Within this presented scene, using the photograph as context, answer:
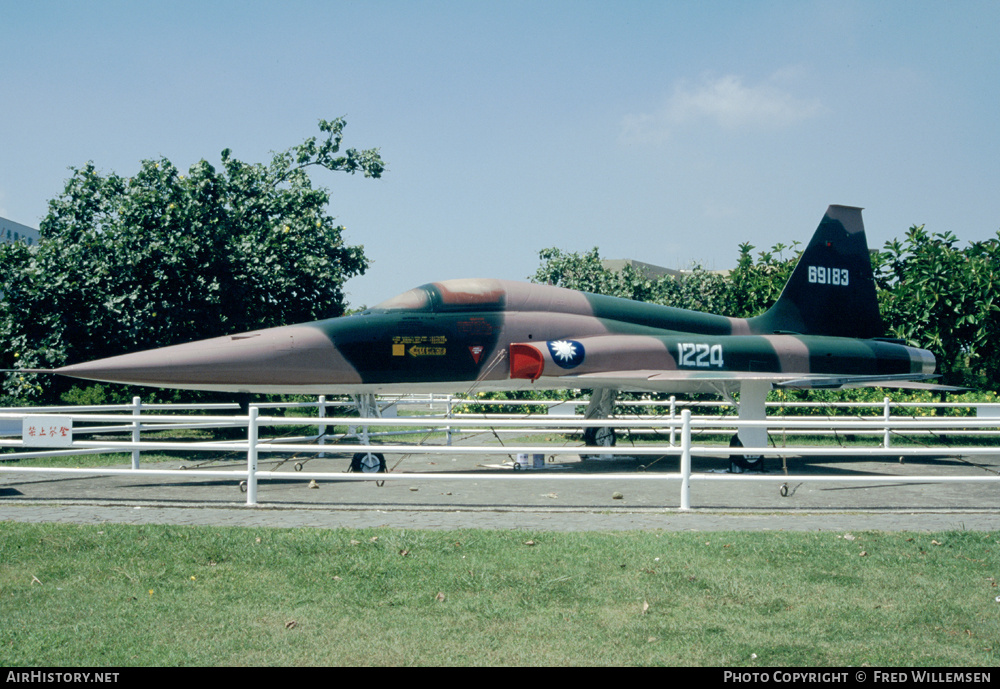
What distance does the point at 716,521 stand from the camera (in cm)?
850

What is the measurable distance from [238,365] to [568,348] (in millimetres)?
5624

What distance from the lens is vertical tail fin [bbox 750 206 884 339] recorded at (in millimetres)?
17531

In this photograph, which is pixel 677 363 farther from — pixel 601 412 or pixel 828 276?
pixel 828 276

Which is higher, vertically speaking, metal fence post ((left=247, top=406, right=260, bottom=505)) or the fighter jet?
the fighter jet

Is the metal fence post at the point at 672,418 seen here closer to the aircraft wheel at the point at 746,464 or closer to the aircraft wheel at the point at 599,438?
the aircraft wheel at the point at 746,464

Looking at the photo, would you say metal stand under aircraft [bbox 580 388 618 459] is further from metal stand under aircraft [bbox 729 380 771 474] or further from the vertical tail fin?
the vertical tail fin

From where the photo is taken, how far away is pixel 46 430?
9703mm

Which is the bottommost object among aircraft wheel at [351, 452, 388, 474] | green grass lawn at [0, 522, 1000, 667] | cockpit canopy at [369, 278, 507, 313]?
green grass lawn at [0, 522, 1000, 667]

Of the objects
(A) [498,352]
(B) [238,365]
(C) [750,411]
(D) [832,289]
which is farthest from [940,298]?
(B) [238,365]

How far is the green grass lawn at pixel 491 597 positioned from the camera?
4645 millimetres

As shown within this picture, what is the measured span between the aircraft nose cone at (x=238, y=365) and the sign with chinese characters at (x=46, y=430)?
0.67m

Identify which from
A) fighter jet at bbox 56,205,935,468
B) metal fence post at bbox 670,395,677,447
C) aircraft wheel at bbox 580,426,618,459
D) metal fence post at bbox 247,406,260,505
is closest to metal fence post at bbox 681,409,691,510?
metal fence post at bbox 670,395,677,447

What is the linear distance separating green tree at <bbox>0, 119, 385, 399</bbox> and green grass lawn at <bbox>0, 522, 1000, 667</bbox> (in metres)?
11.2
